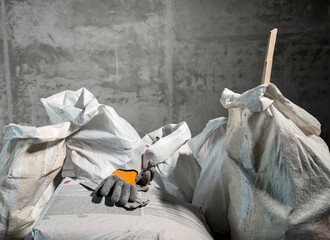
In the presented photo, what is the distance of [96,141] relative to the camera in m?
1.59

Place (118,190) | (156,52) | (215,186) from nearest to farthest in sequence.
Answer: (118,190) → (215,186) → (156,52)

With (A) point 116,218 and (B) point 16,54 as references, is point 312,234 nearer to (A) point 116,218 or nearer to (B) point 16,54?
(A) point 116,218

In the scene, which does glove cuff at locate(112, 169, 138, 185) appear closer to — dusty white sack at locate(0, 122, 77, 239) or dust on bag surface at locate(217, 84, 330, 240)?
dusty white sack at locate(0, 122, 77, 239)

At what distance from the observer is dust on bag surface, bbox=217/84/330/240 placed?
109 cm

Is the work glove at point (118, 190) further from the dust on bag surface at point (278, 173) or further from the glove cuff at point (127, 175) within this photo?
the dust on bag surface at point (278, 173)

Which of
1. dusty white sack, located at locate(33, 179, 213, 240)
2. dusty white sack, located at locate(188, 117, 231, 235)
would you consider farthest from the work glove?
Result: dusty white sack, located at locate(188, 117, 231, 235)

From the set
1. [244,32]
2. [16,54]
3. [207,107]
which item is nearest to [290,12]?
[244,32]

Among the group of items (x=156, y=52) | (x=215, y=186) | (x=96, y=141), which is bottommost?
(x=215, y=186)

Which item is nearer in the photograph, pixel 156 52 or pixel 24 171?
pixel 24 171

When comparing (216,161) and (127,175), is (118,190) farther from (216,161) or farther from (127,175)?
(216,161)

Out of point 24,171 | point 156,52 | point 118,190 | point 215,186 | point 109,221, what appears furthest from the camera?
point 156,52

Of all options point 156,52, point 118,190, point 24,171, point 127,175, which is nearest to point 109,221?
point 118,190

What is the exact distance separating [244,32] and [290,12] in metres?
0.34

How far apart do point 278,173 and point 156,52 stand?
153cm
